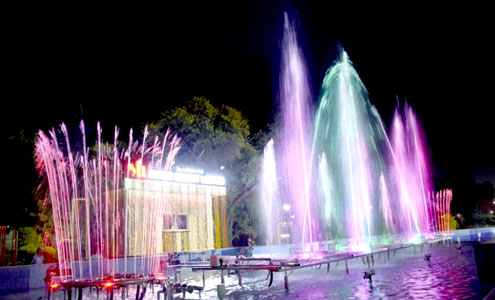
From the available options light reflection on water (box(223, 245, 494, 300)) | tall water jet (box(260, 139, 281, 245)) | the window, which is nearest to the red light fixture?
light reflection on water (box(223, 245, 494, 300))

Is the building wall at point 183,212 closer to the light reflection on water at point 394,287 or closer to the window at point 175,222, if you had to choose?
the window at point 175,222

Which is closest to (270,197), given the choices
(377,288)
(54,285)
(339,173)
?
(339,173)

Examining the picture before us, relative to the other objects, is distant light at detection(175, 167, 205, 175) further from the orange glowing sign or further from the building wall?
the orange glowing sign

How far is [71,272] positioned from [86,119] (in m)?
19.0

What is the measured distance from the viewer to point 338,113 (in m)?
26.8

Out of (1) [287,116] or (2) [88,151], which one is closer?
(1) [287,116]

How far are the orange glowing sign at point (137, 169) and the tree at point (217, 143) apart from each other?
9733mm

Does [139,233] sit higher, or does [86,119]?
[86,119]

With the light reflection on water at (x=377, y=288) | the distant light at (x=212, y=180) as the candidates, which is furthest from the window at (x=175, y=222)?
the light reflection on water at (x=377, y=288)

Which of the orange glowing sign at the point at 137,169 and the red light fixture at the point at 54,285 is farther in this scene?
the orange glowing sign at the point at 137,169

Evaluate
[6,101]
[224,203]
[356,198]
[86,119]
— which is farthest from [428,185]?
[6,101]

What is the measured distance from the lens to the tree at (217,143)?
33.4m

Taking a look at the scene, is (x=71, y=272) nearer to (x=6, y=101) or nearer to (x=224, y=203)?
(x=6, y=101)

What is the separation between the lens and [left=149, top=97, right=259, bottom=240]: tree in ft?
109
